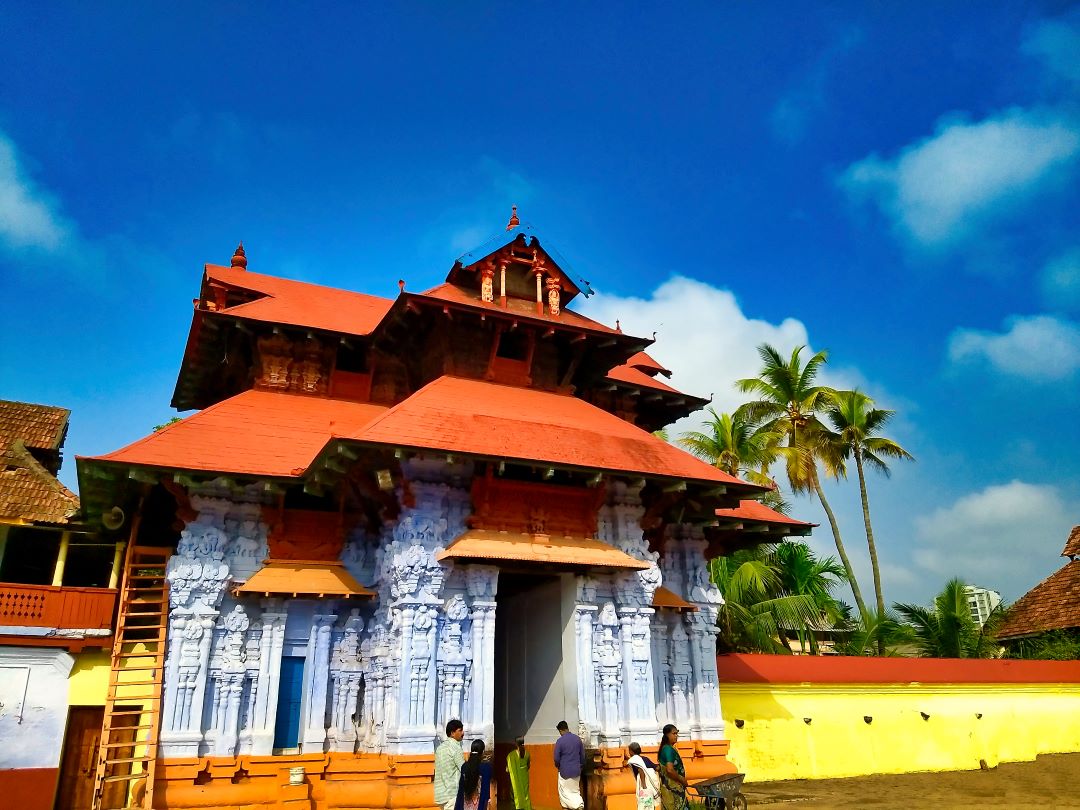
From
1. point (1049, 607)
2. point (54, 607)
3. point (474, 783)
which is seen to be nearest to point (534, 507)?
point (474, 783)

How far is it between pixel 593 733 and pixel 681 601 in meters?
3.00

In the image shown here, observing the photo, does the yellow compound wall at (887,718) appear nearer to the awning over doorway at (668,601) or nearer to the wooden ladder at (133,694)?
the awning over doorway at (668,601)

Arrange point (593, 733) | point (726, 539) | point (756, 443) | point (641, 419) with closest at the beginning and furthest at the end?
1. point (593, 733)
2. point (726, 539)
3. point (641, 419)
4. point (756, 443)

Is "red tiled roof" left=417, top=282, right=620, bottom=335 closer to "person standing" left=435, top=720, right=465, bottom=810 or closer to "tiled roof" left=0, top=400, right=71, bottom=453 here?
"person standing" left=435, top=720, right=465, bottom=810

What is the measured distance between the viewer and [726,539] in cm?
1530

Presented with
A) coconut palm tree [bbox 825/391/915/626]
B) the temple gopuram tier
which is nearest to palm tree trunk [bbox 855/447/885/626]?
coconut palm tree [bbox 825/391/915/626]

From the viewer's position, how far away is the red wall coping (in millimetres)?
15508

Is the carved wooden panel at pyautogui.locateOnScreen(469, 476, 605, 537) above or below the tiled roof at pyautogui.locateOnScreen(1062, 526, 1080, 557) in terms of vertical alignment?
below

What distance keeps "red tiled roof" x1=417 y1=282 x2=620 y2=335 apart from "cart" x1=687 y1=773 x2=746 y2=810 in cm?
720

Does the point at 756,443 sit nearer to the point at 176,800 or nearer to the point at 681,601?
the point at 681,601

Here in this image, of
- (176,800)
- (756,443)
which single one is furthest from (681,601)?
(756,443)

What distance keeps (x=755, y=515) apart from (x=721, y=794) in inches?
247

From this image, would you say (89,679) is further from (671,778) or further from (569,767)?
(671,778)

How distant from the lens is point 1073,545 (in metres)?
26.7
